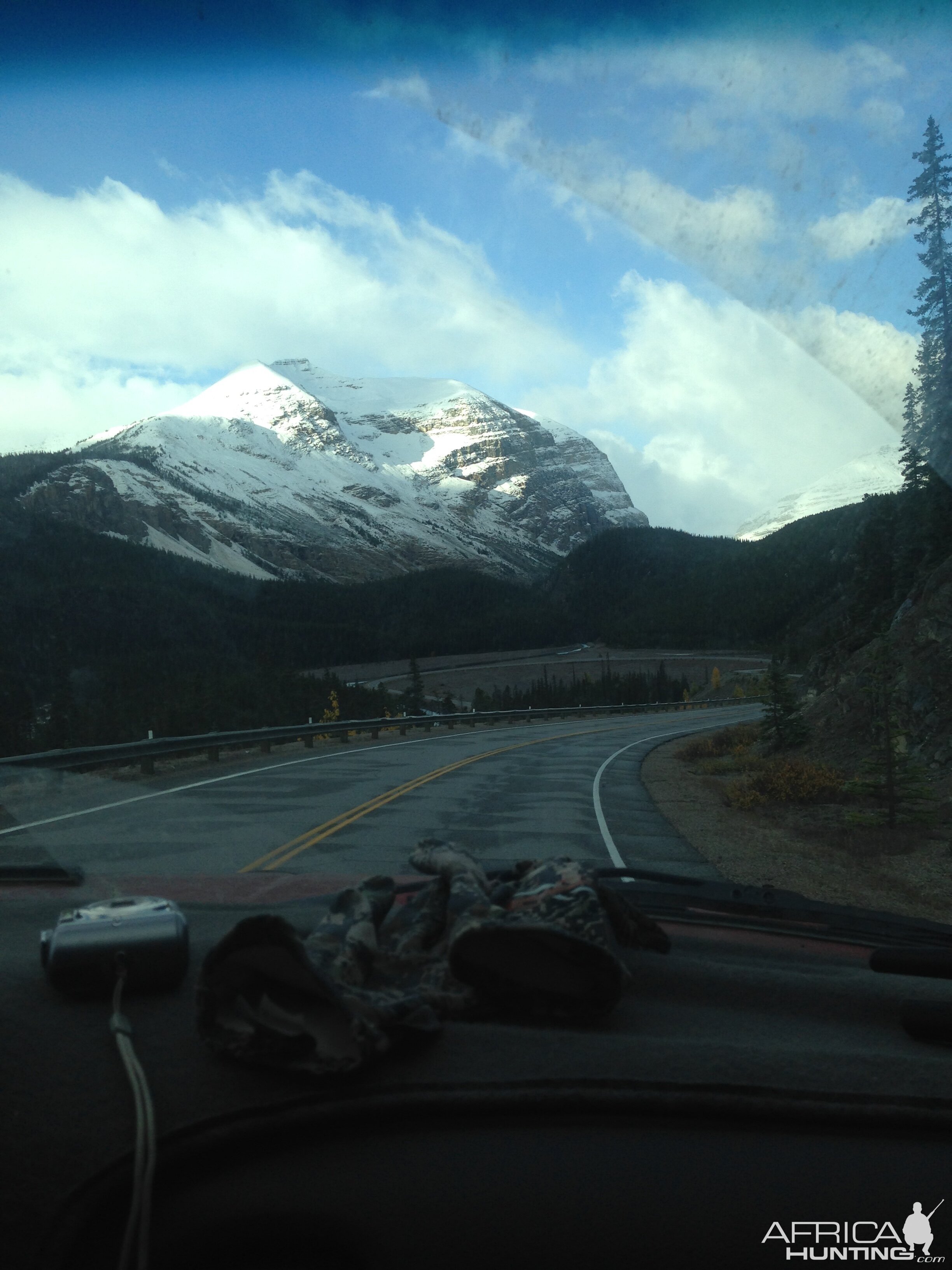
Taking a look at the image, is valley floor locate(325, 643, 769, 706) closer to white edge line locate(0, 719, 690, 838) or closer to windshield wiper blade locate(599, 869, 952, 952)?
white edge line locate(0, 719, 690, 838)

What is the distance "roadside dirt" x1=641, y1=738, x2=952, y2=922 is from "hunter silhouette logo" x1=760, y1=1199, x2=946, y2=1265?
492 centimetres

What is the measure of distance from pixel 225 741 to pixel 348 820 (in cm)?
872

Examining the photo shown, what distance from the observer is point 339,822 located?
38.1 feet

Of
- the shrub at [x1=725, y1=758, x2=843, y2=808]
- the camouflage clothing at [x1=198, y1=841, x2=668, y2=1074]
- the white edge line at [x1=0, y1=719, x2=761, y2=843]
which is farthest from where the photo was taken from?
the shrub at [x1=725, y1=758, x2=843, y2=808]

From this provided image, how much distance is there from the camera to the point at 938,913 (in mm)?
8016

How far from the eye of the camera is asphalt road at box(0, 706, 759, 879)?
9031 millimetres

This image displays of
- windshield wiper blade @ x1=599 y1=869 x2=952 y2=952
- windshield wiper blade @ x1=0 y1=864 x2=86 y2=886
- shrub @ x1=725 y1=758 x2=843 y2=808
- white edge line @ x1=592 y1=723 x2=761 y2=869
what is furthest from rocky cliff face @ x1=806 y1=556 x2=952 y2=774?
windshield wiper blade @ x1=0 y1=864 x2=86 y2=886

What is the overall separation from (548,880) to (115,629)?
86.5 meters

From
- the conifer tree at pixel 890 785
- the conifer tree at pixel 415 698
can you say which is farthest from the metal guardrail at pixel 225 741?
the conifer tree at pixel 890 785

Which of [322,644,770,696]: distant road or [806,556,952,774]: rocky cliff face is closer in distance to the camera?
[806,556,952,774]: rocky cliff face

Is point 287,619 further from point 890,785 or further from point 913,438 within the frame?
point 890,785

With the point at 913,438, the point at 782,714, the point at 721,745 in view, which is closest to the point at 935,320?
the point at 913,438

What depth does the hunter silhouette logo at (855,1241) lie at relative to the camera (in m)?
1.53

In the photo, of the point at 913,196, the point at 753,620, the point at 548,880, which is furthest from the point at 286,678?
the point at 753,620
